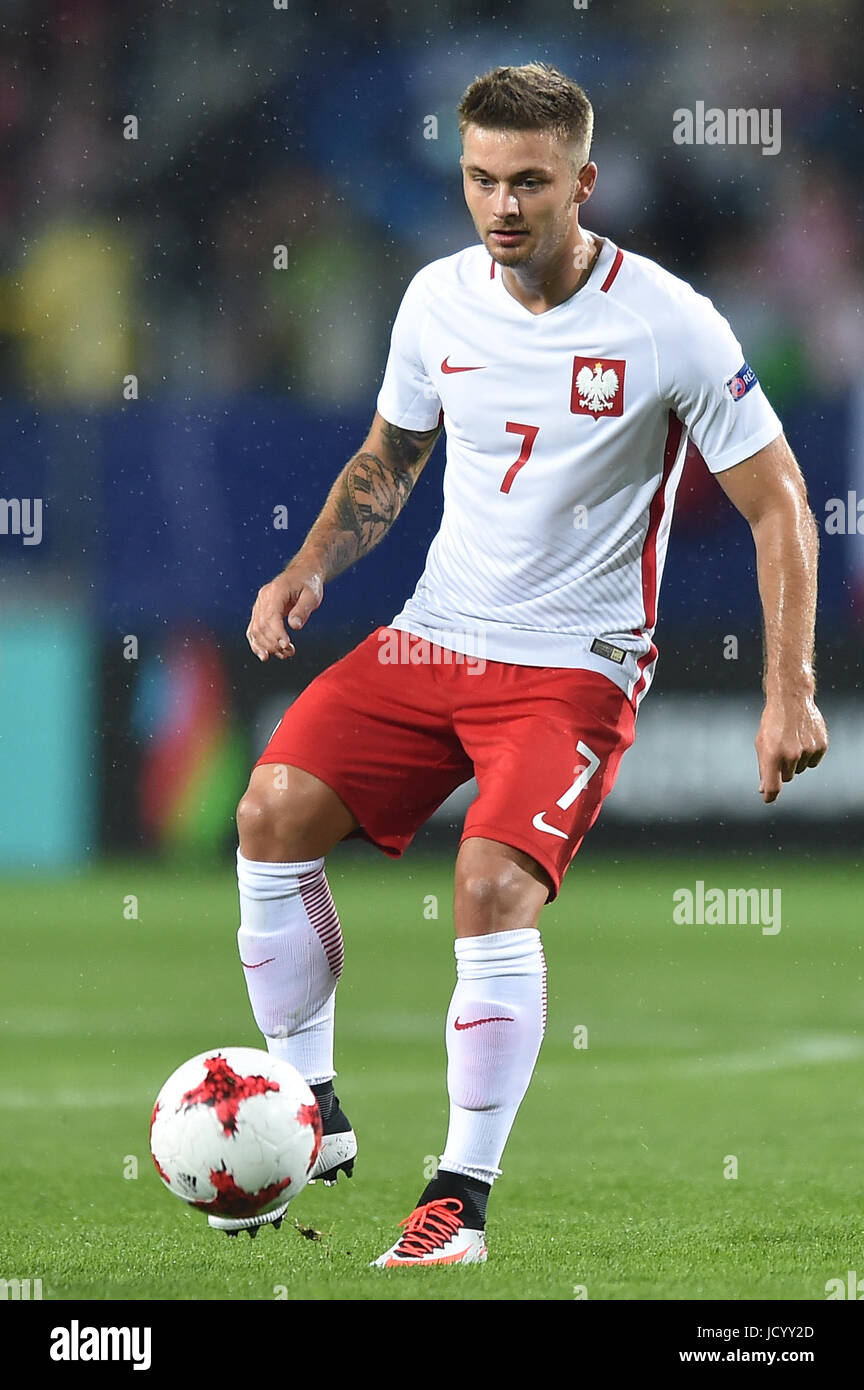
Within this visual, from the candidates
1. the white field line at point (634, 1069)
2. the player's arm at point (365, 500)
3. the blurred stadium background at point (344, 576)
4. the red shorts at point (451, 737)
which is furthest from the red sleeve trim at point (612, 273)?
the white field line at point (634, 1069)

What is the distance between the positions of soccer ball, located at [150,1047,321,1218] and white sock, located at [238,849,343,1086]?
46cm

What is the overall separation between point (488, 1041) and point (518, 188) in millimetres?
1511

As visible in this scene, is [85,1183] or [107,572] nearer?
[85,1183]

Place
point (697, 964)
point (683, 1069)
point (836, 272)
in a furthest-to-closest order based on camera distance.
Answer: point (836, 272), point (697, 964), point (683, 1069)

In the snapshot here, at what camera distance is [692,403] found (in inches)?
147

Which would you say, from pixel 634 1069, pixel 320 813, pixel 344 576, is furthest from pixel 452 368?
pixel 344 576

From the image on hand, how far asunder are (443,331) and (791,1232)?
184 centimetres

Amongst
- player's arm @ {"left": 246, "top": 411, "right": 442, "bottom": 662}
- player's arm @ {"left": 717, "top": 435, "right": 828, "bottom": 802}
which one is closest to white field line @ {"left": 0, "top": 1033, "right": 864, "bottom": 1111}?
player's arm @ {"left": 246, "top": 411, "right": 442, "bottom": 662}

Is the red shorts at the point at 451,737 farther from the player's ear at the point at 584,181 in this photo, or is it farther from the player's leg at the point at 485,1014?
the player's ear at the point at 584,181

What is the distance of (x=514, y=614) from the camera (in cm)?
385

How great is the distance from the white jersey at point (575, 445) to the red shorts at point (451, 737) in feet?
0.19

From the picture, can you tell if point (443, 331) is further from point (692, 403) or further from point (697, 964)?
point (697, 964)

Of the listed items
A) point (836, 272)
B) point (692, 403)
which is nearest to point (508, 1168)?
point (692, 403)

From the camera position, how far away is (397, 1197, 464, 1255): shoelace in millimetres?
3379
